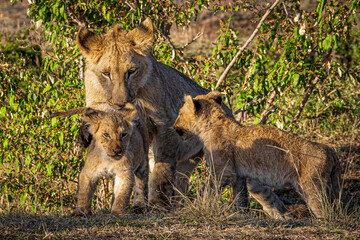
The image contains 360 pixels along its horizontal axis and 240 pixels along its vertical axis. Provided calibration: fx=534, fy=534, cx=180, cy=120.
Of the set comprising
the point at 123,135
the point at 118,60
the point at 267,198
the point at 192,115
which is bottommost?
the point at 267,198

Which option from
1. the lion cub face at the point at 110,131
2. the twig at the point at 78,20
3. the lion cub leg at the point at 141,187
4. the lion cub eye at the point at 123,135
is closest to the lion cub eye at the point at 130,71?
the lion cub face at the point at 110,131

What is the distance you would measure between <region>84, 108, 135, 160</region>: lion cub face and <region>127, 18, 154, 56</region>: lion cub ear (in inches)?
35.8

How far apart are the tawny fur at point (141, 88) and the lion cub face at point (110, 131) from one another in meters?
0.30

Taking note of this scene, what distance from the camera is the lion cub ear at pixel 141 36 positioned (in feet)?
18.3

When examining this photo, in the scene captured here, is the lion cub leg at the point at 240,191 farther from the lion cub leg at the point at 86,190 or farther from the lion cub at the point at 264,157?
the lion cub leg at the point at 86,190

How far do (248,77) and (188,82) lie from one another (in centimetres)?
101

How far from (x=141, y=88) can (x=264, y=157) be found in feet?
4.92

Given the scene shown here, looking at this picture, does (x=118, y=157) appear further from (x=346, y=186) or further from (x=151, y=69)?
(x=346, y=186)

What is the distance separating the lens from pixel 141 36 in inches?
220

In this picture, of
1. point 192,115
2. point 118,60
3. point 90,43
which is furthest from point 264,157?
point 90,43

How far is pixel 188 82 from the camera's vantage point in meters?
6.87

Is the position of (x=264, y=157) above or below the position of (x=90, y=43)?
below

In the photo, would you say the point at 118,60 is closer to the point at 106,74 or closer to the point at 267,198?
the point at 106,74

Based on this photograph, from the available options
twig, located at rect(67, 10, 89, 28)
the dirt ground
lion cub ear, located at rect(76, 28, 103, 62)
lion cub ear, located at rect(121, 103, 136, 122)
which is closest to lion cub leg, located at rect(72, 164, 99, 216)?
the dirt ground
